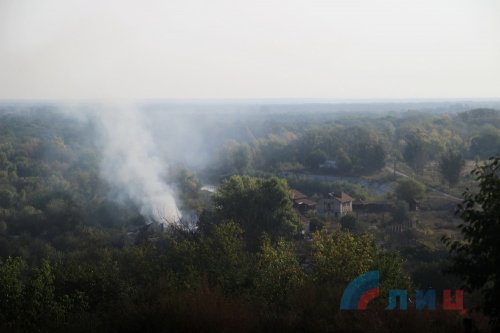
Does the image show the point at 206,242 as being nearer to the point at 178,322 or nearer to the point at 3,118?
the point at 178,322

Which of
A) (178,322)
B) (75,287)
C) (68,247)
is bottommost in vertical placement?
(68,247)

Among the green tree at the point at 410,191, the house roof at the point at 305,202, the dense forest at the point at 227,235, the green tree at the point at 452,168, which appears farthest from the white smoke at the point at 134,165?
the green tree at the point at 452,168

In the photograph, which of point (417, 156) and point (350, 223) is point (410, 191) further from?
point (417, 156)

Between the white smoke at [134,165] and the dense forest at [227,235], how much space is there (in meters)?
0.51

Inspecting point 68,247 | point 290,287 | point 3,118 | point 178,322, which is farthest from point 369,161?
point 3,118

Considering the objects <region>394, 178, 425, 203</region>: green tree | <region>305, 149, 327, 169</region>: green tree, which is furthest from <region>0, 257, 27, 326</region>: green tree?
<region>305, 149, 327, 169</region>: green tree

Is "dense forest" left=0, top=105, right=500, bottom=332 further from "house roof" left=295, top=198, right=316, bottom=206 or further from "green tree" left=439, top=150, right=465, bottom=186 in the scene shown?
"house roof" left=295, top=198, right=316, bottom=206

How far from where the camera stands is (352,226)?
18250mm

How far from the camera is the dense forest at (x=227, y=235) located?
6098mm

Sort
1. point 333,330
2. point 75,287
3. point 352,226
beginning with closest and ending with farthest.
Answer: point 333,330 → point 75,287 → point 352,226

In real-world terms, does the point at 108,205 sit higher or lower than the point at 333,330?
lower

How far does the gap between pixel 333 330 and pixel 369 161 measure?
27.2 m

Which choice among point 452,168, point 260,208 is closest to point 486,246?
point 260,208

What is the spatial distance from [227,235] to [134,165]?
55.2 ft
